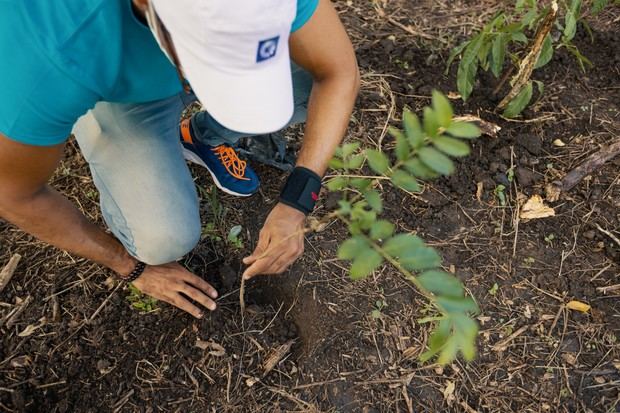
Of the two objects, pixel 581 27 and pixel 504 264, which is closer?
pixel 504 264

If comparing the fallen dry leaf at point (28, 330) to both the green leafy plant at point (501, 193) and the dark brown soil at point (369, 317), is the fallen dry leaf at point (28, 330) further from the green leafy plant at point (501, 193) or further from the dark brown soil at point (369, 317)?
the green leafy plant at point (501, 193)

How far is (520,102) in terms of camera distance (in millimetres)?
1974

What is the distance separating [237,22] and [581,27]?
2.03m

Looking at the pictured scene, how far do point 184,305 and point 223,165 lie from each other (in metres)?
0.53

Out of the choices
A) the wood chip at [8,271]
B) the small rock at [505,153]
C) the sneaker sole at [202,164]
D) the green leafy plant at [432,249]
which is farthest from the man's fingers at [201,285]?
the small rock at [505,153]

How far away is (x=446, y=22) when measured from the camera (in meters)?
2.47

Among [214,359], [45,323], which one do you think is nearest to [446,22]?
[214,359]

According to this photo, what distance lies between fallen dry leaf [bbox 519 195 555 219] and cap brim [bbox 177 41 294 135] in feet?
3.85

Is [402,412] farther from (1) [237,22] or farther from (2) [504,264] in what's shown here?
(1) [237,22]

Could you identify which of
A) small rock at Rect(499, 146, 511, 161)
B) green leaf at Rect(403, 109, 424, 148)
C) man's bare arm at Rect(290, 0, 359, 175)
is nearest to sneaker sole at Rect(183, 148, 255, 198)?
man's bare arm at Rect(290, 0, 359, 175)

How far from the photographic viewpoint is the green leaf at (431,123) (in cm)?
84

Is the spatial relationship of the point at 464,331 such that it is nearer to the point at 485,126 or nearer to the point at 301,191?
the point at 301,191

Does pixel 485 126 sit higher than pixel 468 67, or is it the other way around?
pixel 468 67

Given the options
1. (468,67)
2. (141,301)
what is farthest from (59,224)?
(468,67)
